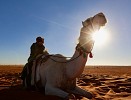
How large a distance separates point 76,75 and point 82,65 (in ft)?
1.01

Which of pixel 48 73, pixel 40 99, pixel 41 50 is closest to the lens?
pixel 40 99

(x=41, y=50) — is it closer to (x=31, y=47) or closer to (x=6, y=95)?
(x=31, y=47)

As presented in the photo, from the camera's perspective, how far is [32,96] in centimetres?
593

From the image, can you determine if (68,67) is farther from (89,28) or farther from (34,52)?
(34,52)

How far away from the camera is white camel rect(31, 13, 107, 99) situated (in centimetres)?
571

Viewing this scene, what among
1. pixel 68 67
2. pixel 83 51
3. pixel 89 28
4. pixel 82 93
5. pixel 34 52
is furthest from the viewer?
pixel 34 52

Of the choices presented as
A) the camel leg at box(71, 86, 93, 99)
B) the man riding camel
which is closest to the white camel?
the camel leg at box(71, 86, 93, 99)

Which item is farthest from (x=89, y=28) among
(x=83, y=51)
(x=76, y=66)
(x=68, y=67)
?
(x=68, y=67)

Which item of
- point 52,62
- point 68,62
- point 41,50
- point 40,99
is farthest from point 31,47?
point 40,99

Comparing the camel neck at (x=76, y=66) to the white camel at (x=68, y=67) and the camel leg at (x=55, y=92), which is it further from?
the camel leg at (x=55, y=92)

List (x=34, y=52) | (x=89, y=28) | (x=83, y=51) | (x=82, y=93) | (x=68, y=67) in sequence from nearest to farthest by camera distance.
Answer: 1. (x=83, y=51)
2. (x=89, y=28)
3. (x=68, y=67)
4. (x=82, y=93)
5. (x=34, y=52)

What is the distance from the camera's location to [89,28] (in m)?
5.85

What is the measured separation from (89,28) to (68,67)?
3.46 ft

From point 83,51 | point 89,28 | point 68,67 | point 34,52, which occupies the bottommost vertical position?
point 68,67
